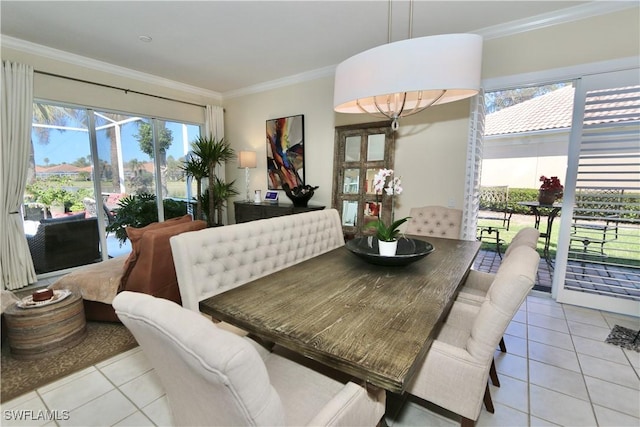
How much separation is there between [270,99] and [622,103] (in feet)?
14.3

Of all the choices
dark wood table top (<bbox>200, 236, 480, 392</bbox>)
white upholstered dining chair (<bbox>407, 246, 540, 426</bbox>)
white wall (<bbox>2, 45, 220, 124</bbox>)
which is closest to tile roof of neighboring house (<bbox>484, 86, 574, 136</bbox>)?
dark wood table top (<bbox>200, 236, 480, 392</bbox>)

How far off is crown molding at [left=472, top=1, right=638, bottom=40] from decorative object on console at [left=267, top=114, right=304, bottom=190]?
2627 millimetres

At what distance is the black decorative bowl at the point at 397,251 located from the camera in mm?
1789

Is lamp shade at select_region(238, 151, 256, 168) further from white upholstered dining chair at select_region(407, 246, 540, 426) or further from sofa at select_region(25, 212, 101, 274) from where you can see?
white upholstered dining chair at select_region(407, 246, 540, 426)

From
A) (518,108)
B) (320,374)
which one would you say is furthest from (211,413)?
(518,108)

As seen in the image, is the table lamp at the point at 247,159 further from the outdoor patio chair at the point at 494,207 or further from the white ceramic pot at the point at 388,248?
the outdoor patio chair at the point at 494,207

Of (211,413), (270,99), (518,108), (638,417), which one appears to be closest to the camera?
(211,413)

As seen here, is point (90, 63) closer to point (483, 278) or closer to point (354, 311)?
point (354, 311)

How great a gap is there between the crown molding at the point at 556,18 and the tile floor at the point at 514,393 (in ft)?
9.42

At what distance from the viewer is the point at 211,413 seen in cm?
79

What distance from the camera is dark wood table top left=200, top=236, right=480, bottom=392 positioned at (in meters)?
0.96

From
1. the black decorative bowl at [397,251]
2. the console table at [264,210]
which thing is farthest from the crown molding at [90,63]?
the black decorative bowl at [397,251]

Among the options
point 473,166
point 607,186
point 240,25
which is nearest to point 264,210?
point 240,25

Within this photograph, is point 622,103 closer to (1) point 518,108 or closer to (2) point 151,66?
(1) point 518,108
